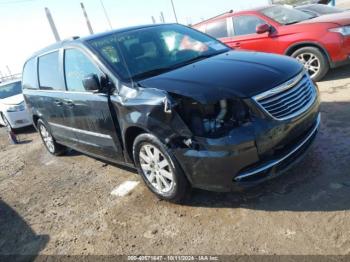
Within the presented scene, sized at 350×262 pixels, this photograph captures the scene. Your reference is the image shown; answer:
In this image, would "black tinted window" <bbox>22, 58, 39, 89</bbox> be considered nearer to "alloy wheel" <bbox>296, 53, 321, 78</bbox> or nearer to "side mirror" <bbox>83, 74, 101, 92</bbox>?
"side mirror" <bbox>83, 74, 101, 92</bbox>

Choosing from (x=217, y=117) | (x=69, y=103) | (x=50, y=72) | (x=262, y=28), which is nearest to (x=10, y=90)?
(x=50, y=72)

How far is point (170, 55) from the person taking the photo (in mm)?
4219

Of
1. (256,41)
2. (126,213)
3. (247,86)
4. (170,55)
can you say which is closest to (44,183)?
(126,213)

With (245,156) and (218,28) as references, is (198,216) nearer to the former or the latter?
(245,156)

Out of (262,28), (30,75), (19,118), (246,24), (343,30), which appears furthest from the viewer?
(19,118)

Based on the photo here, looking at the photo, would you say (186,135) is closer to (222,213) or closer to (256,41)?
(222,213)

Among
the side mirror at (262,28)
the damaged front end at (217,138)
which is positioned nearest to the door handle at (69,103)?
the damaged front end at (217,138)

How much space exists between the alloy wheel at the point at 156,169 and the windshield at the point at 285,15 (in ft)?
16.2

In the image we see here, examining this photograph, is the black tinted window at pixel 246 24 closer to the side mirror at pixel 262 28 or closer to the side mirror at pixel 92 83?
the side mirror at pixel 262 28

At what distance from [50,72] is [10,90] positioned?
6.50 meters

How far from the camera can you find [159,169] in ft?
12.0

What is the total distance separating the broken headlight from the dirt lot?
0.90 meters

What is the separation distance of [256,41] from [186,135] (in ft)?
16.5

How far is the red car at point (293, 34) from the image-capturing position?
649 centimetres
